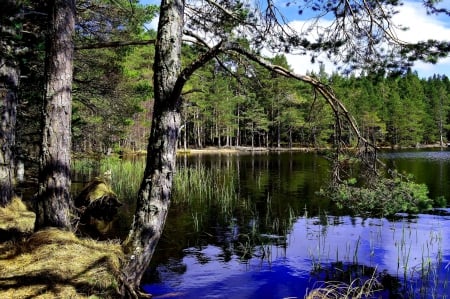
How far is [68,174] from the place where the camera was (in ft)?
20.2

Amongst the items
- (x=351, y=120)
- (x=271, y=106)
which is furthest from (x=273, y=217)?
(x=271, y=106)

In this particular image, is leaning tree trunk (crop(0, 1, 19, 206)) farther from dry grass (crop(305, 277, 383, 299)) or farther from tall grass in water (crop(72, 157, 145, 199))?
tall grass in water (crop(72, 157, 145, 199))

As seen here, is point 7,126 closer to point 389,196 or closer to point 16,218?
point 16,218

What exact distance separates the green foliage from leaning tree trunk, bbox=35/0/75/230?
402 cm

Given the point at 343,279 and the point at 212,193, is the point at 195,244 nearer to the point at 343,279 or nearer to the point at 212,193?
the point at 343,279

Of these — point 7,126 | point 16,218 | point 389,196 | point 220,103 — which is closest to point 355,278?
point 389,196

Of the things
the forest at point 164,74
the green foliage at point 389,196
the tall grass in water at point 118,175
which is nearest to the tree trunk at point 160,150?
the forest at point 164,74

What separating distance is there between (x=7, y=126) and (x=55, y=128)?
3.00 m

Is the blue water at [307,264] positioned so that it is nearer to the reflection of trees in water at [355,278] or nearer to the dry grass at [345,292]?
the reflection of trees in water at [355,278]

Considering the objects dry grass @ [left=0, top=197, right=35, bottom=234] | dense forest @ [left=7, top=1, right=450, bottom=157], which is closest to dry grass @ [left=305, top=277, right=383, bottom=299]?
dense forest @ [left=7, top=1, right=450, bottom=157]

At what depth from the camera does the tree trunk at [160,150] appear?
482cm

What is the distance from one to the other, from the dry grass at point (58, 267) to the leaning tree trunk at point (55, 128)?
0.35 meters

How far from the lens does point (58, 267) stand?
5.03 metres

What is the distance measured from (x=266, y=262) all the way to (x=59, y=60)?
5.73m
